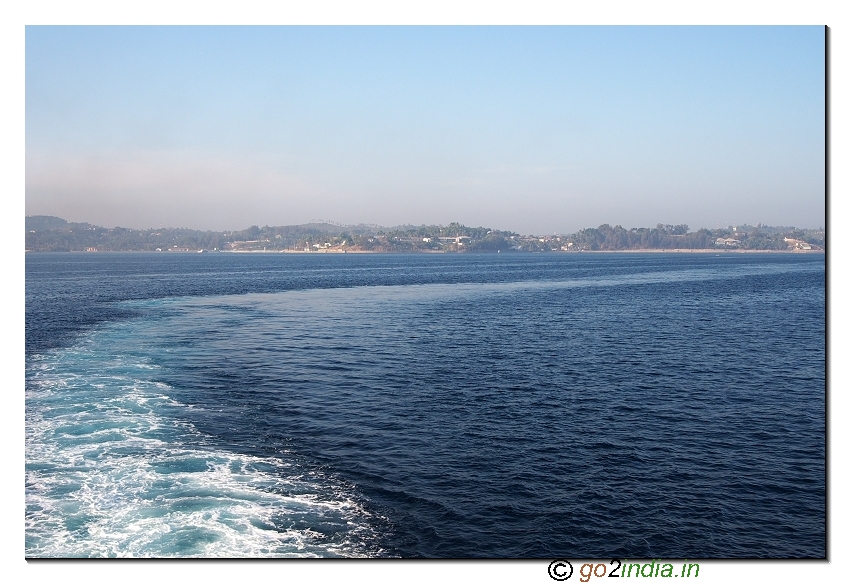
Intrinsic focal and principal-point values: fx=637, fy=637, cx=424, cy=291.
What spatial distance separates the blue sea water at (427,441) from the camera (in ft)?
70.2

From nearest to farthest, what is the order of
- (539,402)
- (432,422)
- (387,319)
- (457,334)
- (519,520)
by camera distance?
(519,520), (432,422), (539,402), (457,334), (387,319)

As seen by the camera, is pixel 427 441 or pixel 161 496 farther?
pixel 427 441

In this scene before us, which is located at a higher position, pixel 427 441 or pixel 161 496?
pixel 427 441

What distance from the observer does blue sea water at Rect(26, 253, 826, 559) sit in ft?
70.2

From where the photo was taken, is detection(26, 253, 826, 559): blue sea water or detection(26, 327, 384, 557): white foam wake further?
detection(26, 253, 826, 559): blue sea water

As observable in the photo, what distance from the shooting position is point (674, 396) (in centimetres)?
3741

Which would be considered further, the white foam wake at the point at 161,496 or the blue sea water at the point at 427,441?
the blue sea water at the point at 427,441

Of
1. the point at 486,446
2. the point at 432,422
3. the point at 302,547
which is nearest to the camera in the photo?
the point at 302,547

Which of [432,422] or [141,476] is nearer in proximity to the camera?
[141,476]

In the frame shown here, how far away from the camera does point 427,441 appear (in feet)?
→ 98.6
